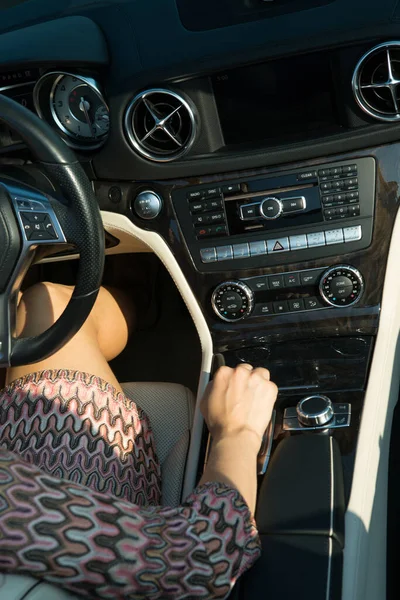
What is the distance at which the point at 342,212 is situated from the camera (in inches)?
67.1

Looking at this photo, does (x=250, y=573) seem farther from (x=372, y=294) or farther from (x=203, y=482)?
Answer: (x=372, y=294)

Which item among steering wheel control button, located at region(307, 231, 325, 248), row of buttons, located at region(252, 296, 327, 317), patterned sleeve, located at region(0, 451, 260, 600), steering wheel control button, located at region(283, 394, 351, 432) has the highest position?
steering wheel control button, located at region(307, 231, 325, 248)

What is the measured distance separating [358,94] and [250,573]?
1.00 meters

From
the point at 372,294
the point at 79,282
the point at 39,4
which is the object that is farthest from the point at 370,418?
the point at 39,4

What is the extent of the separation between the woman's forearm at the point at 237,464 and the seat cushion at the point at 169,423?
229 millimetres

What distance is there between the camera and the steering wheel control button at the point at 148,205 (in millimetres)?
1843

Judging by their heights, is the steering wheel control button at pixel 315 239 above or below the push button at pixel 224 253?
above

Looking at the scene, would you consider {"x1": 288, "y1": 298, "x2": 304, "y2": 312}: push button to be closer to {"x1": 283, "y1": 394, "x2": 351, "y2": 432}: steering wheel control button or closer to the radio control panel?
the radio control panel

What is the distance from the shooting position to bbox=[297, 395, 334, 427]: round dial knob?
1521 millimetres

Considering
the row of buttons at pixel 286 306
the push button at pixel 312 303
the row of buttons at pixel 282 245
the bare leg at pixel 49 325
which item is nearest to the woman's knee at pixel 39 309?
the bare leg at pixel 49 325

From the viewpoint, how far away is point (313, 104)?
5.56ft

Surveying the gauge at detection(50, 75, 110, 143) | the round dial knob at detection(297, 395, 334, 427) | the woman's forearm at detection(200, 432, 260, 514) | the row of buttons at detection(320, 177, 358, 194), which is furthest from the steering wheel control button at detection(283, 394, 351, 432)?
the gauge at detection(50, 75, 110, 143)

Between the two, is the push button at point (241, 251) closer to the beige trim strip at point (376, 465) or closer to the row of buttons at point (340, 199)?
the row of buttons at point (340, 199)

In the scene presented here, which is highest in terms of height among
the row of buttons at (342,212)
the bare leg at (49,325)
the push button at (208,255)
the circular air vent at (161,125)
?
the circular air vent at (161,125)
